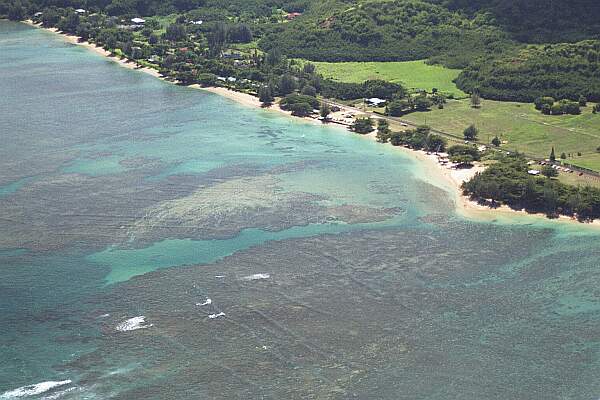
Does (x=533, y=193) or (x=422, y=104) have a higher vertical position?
(x=422, y=104)

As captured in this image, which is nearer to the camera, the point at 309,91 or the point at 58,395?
the point at 58,395

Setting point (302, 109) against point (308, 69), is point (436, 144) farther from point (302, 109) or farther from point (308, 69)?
point (308, 69)

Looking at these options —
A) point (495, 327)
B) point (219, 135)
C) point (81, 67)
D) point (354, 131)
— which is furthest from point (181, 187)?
point (81, 67)

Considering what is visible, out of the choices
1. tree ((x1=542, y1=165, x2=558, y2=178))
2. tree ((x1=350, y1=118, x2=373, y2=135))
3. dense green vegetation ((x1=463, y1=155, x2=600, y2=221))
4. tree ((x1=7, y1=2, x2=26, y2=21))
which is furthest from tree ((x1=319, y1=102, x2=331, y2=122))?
tree ((x1=7, y1=2, x2=26, y2=21))

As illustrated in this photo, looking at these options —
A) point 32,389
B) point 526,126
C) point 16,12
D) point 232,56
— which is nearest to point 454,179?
point 526,126

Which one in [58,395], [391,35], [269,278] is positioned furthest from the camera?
[391,35]

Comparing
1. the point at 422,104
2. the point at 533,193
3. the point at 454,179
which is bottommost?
the point at 454,179
